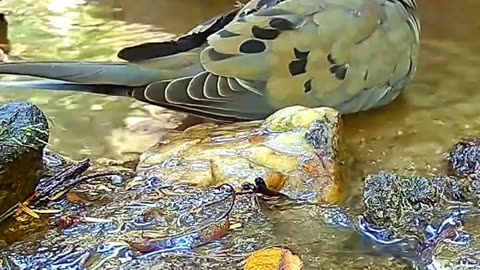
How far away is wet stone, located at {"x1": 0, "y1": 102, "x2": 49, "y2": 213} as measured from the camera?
1.26m

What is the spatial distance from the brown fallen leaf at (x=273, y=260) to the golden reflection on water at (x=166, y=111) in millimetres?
549

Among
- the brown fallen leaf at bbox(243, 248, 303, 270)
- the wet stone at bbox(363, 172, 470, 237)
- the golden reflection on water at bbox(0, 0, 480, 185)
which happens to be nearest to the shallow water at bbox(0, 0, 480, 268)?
the golden reflection on water at bbox(0, 0, 480, 185)

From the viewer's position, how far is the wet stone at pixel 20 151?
1264 millimetres

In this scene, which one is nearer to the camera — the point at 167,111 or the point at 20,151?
the point at 20,151

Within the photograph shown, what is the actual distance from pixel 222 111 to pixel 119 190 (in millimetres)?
475

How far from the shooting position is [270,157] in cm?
159

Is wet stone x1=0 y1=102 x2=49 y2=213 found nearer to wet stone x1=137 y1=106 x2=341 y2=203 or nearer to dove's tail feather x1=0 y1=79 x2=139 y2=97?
wet stone x1=137 y1=106 x2=341 y2=203

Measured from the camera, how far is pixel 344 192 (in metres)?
1.61

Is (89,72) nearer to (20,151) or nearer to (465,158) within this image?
(20,151)

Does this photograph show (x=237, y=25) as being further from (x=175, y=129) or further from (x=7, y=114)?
(x=7, y=114)

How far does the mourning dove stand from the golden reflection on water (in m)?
0.06

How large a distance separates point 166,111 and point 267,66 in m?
0.24

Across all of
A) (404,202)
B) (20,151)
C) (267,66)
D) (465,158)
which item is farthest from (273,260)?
(267,66)

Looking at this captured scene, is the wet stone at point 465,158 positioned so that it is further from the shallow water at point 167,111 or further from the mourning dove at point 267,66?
the mourning dove at point 267,66
